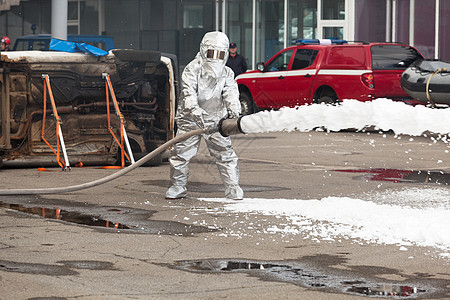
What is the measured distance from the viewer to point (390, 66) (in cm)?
2094

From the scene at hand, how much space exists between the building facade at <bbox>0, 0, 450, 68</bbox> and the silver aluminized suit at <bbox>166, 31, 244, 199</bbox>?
17742mm

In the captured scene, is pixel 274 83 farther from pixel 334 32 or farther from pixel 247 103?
pixel 334 32

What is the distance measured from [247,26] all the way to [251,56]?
1.04 metres

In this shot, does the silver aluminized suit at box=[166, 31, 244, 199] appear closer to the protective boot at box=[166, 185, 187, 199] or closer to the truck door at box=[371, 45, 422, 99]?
the protective boot at box=[166, 185, 187, 199]

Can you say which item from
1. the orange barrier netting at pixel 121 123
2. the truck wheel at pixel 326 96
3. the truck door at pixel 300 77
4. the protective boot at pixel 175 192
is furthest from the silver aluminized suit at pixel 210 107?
the truck door at pixel 300 77

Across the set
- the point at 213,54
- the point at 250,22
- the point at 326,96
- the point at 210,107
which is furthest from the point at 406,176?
the point at 250,22

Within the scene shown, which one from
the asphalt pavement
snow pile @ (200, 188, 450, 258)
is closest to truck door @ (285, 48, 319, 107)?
the asphalt pavement

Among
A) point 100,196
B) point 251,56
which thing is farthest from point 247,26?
point 100,196

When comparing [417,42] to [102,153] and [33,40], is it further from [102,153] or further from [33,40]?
[102,153]

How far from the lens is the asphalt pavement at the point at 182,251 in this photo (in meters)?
5.65

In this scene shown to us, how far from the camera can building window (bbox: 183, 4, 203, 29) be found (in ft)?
109

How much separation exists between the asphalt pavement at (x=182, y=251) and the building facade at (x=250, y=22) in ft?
55.3

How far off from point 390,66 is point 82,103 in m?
9.37

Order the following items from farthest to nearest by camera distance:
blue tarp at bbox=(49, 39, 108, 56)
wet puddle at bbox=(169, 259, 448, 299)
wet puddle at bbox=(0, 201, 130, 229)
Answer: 1. blue tarp at bbox=(49, 39, 108, 56)
2. wet puddle at bbox=(0, 201, 130, 229)
3. wet puddle at bbox=(169, 259, 448, 299)
